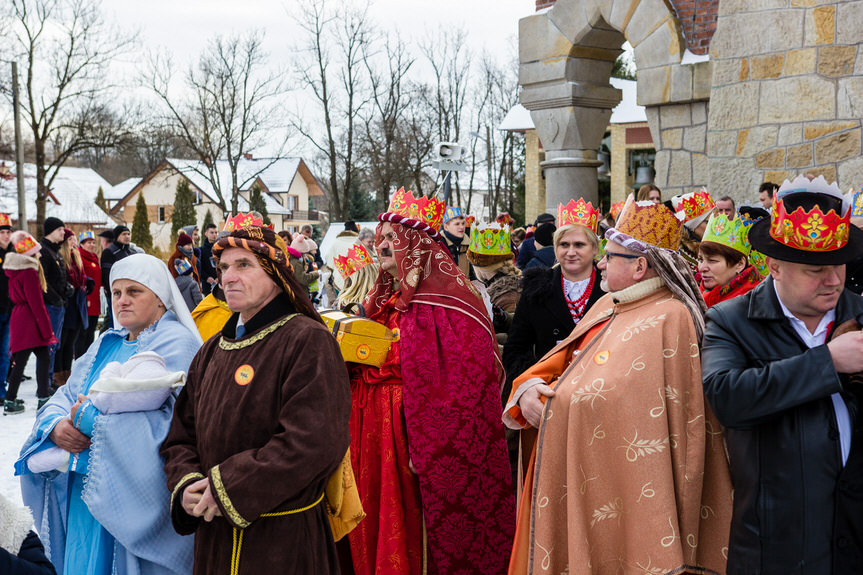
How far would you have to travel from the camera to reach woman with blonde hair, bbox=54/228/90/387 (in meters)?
9.15

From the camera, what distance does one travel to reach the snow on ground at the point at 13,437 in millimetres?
5797

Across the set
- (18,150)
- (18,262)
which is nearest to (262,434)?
(18,262)

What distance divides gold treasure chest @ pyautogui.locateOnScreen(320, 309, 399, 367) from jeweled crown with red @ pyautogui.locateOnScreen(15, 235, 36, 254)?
18.7ft

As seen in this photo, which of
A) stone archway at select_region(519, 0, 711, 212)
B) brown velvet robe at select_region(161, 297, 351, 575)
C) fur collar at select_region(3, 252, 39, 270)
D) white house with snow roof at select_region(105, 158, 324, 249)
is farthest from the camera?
white house with snow roof at select_region(105, 158, 324, 249)

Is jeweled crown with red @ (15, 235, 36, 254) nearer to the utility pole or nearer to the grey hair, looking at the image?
the grey hair

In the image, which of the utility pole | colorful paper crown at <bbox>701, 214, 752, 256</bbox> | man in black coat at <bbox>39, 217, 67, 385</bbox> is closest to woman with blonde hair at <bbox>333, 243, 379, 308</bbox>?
colorful paper crown at <bbox>701, 214, 752, 256</bbox>

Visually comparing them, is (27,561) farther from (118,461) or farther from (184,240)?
(184,240)

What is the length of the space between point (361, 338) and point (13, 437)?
4926 mm

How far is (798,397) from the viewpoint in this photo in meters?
2.19

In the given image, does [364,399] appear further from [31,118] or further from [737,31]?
[31,118]

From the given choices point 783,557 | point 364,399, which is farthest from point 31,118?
point 783,557

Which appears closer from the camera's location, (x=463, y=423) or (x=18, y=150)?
(x=463, y=423)

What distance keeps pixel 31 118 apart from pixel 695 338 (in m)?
29.0

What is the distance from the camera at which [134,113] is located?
26.6 meters
